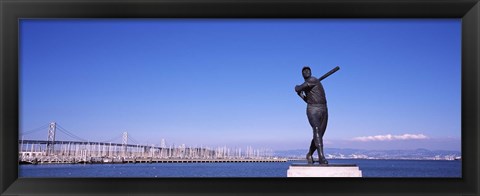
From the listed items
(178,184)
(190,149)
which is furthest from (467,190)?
(190,149)

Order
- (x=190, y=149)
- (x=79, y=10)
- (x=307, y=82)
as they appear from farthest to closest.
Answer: (x=190, y=149) → (x=307, y=82) → (x=79, y=10)

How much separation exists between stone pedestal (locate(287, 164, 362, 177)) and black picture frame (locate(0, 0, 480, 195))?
5.21 ft

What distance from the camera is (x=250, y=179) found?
260cm

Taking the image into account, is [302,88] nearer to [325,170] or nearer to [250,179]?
[325,170]

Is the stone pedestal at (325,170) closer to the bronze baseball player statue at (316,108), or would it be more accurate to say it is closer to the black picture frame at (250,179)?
the bronze baseball player statue at (316,108)

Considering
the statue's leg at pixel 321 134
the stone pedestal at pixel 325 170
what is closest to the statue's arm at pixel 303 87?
the statue's leg at pixel 321 134

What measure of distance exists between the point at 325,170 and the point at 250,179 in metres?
1.75

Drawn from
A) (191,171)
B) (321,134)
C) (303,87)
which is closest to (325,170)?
(321,134)

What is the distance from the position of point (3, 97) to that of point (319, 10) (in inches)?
49.2

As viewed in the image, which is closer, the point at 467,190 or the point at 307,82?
the point at 467,190

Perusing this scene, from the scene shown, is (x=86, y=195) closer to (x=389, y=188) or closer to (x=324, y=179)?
(x=324, y=179)

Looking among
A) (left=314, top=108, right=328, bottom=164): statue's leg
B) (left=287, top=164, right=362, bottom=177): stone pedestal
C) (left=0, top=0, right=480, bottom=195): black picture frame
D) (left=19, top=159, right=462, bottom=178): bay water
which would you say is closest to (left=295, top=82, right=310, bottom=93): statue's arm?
(left=314, top=108, right=328, bottom=164): statue's leg

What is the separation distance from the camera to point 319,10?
260 cm

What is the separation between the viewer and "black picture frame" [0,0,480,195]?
8.43ft
